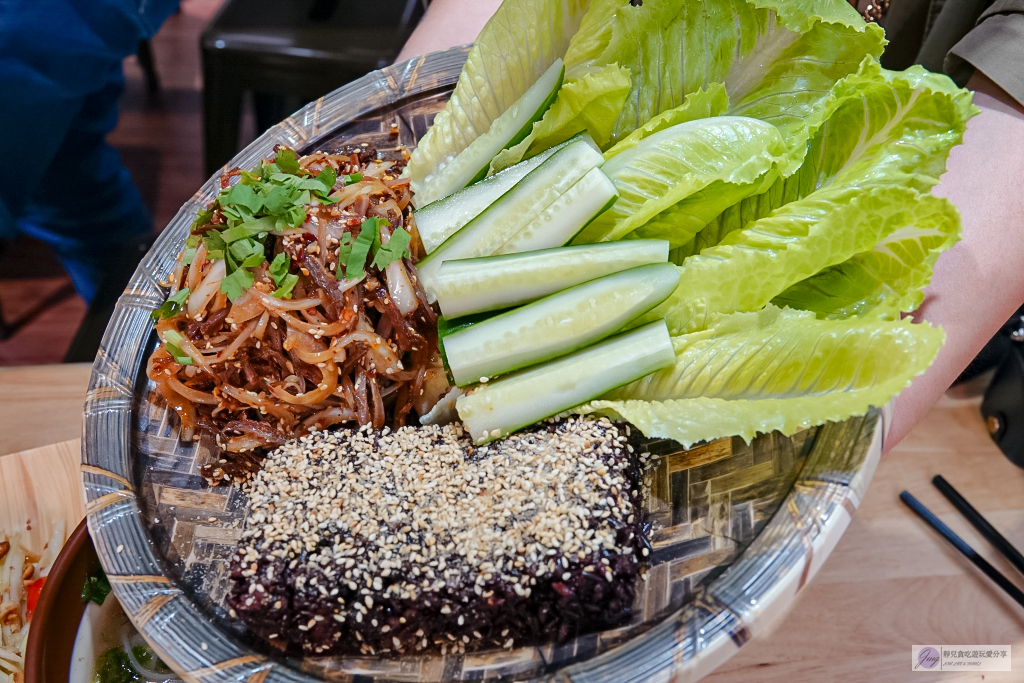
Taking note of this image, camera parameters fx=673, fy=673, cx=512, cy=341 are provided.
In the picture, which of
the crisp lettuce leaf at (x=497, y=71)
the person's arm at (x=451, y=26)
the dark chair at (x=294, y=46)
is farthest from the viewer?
the dark chair at (x=294, y=46)

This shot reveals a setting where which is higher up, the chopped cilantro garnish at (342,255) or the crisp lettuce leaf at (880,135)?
the crisp lettuce leaf at (880,135)

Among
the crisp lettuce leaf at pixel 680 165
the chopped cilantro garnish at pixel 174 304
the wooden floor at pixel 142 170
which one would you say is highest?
the crisp lettuce leaf at pixel 680 165

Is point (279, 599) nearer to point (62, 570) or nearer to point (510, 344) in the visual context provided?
point (62, 570)

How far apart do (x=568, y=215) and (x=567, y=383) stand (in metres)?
0.48

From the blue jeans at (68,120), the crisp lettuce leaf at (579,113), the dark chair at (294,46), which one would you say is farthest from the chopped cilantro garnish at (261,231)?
the dark chair at (294,46)

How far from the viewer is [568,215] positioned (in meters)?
1.85

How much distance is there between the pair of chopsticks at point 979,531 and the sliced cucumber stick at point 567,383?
1.38 metres

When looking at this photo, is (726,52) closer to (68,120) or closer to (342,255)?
(342,255)

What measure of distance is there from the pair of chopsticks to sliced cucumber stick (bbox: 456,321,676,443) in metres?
1.38

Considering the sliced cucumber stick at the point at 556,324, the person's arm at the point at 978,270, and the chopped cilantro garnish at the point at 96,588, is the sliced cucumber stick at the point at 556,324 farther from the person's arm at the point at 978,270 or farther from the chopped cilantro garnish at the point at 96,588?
the chopped cilantro garnish at the point at 96,588

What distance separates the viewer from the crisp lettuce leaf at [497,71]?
2.10m

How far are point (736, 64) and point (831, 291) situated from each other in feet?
2.46

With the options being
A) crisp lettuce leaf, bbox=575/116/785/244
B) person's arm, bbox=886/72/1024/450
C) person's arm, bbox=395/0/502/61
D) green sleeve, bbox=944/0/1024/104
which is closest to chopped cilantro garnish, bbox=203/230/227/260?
crisp lettuce leaf, bbox=575/116/785/244
